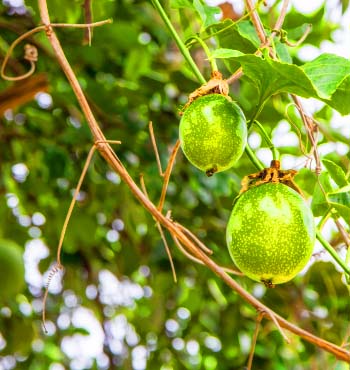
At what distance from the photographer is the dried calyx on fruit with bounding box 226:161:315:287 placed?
908 millimetres

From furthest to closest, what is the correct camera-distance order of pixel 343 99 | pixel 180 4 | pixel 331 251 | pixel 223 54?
pixel 180 4, pixel 331 251, pixel 343 99, pixel 223 54

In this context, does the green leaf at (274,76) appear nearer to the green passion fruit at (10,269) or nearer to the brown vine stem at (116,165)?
the brown vine stem at (116,165)

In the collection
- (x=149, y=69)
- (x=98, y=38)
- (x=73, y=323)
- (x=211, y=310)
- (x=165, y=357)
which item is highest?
(x=98, y=38)

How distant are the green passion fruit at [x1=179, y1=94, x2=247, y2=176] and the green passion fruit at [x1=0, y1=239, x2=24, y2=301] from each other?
1.07 metres

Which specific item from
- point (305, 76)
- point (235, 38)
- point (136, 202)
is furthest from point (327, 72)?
point (136, 202)

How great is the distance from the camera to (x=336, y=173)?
3.67 feet

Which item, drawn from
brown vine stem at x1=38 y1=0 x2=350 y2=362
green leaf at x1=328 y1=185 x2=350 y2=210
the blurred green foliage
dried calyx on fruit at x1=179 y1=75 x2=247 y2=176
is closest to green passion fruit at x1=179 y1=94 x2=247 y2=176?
dried calyx on fruit at x1=179 y1=75 x2=247 y2=176

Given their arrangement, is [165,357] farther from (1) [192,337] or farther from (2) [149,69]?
(2) [149,69]

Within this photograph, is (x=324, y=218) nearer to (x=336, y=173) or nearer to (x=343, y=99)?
(x=336, y=173)

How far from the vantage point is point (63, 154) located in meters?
1.88

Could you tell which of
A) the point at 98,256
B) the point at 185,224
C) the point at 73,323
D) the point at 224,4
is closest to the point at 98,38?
the point at 224,4

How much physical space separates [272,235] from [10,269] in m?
1.14

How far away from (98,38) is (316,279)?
2.93ft

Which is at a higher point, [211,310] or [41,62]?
[41,62]
